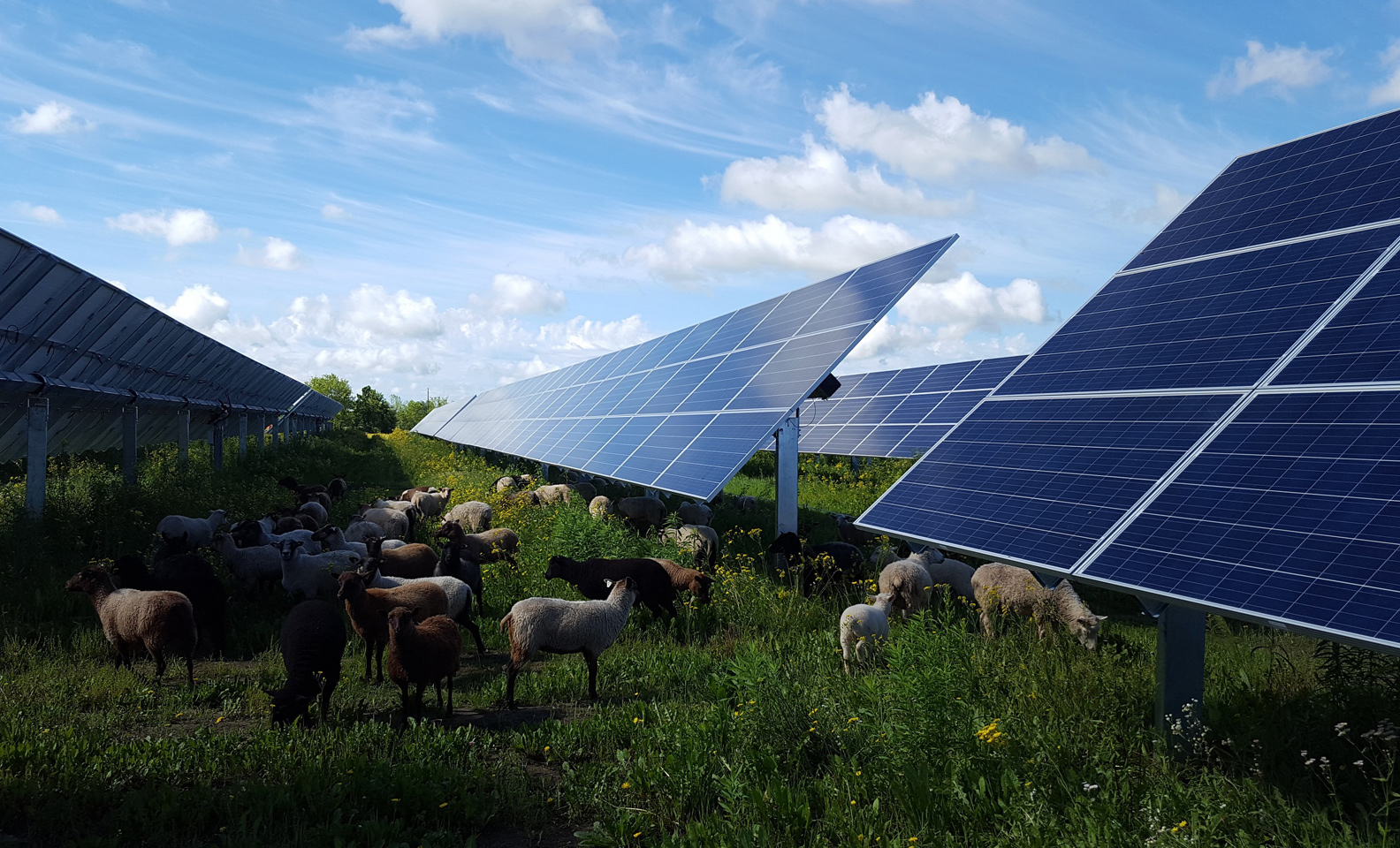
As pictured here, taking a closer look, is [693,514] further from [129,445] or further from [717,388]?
[129,445]

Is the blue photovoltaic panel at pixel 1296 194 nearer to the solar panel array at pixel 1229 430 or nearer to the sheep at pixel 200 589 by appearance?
the solar panel array at pixel 1229 430

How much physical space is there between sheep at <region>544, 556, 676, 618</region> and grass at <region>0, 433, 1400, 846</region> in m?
1.01

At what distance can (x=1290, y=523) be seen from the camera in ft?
17.6

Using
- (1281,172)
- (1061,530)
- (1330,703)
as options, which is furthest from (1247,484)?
(1281,172)

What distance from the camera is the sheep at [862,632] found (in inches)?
338

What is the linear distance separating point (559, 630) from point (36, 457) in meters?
14.7

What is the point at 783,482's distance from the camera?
1463cm

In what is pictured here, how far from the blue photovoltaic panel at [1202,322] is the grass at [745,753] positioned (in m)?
2.60

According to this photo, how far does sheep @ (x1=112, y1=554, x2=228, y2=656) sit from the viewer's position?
1095cm

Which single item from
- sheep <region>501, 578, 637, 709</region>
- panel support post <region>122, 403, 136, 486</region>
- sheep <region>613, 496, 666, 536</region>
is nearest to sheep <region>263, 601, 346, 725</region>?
sheep <region>501, 578, 637, 709</region>

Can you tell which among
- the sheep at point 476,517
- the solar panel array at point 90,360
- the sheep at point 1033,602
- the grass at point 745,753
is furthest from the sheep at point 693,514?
the solar panel array at point 90,360

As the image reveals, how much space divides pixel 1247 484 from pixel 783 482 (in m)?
9.06

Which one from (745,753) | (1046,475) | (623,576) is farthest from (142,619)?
(1046,475)

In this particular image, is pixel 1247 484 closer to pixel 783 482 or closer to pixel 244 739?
pixel 244 739
